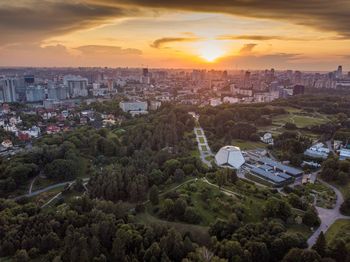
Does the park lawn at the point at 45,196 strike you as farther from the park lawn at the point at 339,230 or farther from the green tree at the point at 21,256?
the park lawn at the point at 339,230

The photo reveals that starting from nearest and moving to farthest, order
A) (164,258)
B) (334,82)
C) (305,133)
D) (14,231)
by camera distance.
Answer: (164,258) → (14,231) → (305,133) → (334,82)

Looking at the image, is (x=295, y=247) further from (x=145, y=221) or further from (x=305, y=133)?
(x=305, y=133)

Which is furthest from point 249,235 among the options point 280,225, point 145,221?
point 145,221

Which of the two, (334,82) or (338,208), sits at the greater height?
(334,82)

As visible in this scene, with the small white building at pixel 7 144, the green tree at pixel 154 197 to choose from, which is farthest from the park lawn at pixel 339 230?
the small white building at pixel 7 144

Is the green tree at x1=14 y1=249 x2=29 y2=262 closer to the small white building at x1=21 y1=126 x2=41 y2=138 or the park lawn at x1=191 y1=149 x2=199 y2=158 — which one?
the park lawn at x1=191 y1=149 x2=199 y2=158

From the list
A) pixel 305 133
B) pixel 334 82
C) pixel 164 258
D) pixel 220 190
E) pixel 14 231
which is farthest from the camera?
pixel 334 82

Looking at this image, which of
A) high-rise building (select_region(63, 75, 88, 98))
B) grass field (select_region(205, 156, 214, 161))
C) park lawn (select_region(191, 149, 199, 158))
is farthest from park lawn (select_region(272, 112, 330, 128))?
high-rise building (select_region(63, 75, 88, 98))
